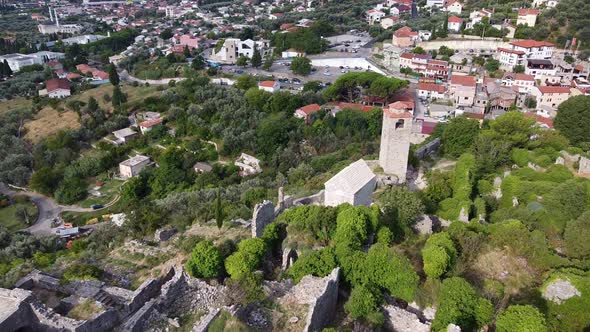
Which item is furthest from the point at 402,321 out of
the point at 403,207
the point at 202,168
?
the point at 202,168

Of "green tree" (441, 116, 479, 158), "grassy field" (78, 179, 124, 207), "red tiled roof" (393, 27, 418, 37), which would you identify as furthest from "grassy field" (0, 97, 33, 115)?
"red tiled roof" (393, 27, 418, 37)

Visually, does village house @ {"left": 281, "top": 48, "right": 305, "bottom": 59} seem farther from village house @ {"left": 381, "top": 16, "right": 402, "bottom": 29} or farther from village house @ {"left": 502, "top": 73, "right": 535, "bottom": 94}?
village house @ {"left": 502, "top": 73, "right": 535, "bottom": 94}

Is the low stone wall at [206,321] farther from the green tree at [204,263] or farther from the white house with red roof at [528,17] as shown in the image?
the white house with red roof at [528,17]

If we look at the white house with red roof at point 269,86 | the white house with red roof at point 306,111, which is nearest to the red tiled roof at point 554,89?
the white house with red roof at point 306,111

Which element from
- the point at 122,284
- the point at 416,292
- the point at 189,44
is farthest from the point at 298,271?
the point at 189,44

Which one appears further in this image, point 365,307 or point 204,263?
point 204,263

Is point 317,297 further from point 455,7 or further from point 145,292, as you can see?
point 455,7

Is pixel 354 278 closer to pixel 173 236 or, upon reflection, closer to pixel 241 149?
pixel 173 236
